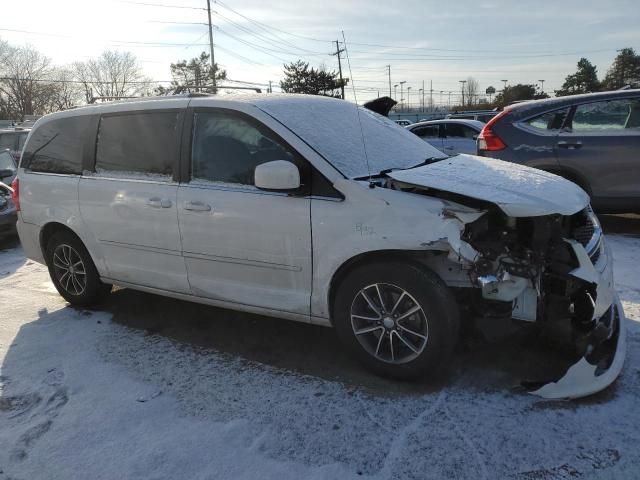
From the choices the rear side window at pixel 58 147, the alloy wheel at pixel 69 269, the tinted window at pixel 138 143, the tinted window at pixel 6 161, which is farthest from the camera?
the tinted window at pixel 6 161

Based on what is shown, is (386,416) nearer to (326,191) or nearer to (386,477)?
(386,477)

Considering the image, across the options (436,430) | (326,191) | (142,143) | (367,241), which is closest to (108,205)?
(142,143)

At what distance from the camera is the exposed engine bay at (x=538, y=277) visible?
2.92 meters

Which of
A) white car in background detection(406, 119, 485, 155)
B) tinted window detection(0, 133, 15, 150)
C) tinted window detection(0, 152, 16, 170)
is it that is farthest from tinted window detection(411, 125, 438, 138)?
tinted window detection(0, 133, 15, 150)

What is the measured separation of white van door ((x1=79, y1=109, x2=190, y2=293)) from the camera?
391 cm

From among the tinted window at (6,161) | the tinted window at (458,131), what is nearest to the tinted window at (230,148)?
the tinted window at (6,161)

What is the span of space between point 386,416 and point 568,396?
1.01 m

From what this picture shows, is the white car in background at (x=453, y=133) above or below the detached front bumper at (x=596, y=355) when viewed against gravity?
above

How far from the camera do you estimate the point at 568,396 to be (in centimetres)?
289

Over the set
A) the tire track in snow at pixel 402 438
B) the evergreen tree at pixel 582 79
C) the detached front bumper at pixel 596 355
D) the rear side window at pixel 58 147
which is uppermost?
the evergreen tree at pixel 582 79

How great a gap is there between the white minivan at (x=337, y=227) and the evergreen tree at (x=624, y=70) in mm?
64075

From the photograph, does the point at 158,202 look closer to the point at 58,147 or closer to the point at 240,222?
the point at 240,222

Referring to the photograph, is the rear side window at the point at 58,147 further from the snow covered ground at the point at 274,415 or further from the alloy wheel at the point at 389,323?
the alloy wheel at the point at 389,323

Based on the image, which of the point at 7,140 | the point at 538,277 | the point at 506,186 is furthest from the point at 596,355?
the point at 7,140
